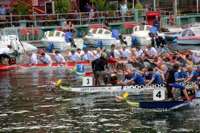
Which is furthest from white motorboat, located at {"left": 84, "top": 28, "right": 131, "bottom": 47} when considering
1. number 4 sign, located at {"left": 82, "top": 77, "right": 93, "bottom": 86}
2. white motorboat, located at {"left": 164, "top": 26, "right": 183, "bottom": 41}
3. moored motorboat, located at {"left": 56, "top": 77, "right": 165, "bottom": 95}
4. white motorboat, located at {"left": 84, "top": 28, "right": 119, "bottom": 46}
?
number 4 sign, located at {"left": 82, "top": 77, "right": 93, "bottom": 86}

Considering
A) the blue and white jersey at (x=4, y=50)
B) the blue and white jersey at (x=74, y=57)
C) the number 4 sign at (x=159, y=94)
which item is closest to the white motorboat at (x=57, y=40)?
the blue and white jersey at (x=4, y=50)

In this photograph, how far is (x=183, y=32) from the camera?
67.2m

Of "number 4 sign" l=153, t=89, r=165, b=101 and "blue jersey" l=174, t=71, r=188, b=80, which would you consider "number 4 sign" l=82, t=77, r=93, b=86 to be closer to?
"blue jersey" l=174, t=71, r=188, b=80

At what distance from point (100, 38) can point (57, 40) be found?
4947mm

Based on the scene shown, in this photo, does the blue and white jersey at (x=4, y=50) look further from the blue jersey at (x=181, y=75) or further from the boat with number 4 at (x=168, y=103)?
the boat with number 4 at (x=168, y=103)

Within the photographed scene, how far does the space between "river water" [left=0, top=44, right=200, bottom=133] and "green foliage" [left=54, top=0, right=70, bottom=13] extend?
35.3m

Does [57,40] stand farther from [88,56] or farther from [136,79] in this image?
[136,79]

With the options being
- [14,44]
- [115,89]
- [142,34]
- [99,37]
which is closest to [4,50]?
[14,44]

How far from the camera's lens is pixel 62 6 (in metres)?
70.1

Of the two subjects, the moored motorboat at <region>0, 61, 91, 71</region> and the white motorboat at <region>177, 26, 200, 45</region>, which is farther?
the white motorboat at <region>177, 26, 200, 45</region>

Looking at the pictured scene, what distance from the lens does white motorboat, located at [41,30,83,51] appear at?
202 ft

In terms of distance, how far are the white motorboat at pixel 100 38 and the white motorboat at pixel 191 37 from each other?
5.57m

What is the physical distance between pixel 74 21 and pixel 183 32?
38.6 feet

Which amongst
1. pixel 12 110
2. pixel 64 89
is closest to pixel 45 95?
pixel 64 89
